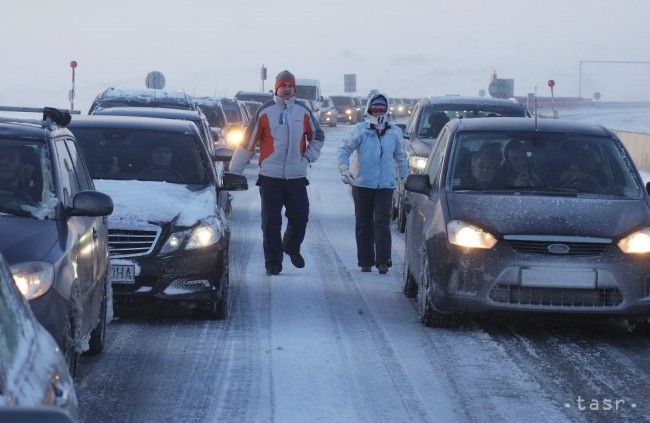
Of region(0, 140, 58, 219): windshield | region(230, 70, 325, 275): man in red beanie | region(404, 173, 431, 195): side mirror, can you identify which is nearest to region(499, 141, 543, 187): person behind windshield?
region(404, 173, 431, 195): side mirror

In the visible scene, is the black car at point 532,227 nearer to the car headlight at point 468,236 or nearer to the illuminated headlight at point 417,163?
the car headlight at point 468,236

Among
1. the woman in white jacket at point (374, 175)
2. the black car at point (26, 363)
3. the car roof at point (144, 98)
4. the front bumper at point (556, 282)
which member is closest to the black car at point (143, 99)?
the car roof at point (144, 98)

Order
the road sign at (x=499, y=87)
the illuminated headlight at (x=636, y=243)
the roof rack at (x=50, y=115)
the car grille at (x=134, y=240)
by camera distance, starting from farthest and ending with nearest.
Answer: the road sign at (x=499, y=87) → the car grille at (x=134, y=240) → the illuminated headlight at (x=636, y=243) → the roof rack at (x=50, y=115)

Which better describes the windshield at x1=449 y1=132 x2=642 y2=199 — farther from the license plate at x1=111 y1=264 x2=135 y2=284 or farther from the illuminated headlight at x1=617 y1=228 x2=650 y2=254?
the license plate at x1=111 y1=264 x2=135 y2=284

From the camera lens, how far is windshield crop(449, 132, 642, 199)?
1099 centimetres

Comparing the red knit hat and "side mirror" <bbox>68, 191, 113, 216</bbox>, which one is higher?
the red knit hat

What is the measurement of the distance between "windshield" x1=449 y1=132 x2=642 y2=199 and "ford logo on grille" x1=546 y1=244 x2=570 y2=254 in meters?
1.08

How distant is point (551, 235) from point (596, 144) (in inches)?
66.5

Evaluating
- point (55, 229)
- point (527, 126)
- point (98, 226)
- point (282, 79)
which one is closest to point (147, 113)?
point (282, 79)

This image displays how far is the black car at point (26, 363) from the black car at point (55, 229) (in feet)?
8.11

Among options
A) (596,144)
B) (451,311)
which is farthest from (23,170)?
(596,144)

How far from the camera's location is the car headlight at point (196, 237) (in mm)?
10508

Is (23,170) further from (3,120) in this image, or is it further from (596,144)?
(596,144)

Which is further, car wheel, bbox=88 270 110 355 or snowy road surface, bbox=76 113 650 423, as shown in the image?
car wheel, bbox=88 270 110 355
